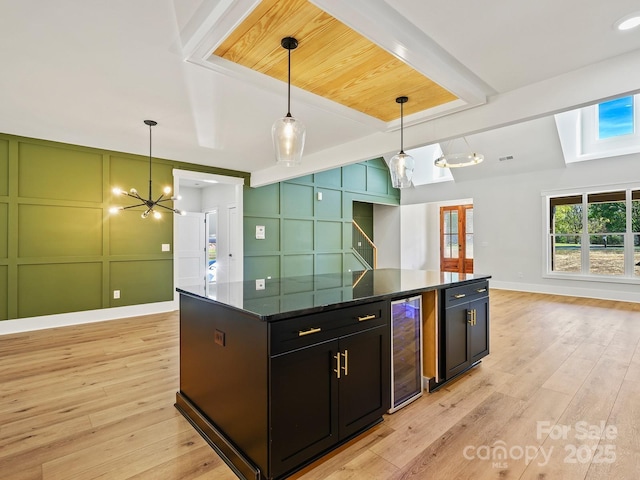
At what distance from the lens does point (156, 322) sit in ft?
16.0

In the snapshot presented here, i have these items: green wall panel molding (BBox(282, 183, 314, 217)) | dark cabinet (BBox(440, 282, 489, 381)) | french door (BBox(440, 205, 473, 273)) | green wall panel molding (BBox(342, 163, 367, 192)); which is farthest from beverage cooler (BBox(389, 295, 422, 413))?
french door (BBox(440, 205, 473, 273))

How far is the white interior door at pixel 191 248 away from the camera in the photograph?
7.45 m

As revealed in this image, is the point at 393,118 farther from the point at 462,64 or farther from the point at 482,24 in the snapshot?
the point at 482,24

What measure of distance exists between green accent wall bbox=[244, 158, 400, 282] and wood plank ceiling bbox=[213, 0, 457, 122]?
388cm

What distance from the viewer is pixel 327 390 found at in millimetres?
1786

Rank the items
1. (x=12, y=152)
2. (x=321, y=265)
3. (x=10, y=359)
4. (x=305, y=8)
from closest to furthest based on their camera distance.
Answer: (x=305, y=8), (x=10, y=359), (x=12, y=152), (x=321, y=265)

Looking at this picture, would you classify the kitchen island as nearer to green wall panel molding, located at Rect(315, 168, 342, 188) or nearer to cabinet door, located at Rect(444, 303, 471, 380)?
cabinet door, located at Rect(444, 303, 471, 380)

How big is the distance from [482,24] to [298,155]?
146 centimetres

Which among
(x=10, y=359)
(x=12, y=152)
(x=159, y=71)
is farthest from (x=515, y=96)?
(x=12, y=152)

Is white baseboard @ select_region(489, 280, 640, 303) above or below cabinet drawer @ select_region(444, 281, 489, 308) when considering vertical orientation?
below

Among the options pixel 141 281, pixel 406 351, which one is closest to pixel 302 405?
pixel 406 351

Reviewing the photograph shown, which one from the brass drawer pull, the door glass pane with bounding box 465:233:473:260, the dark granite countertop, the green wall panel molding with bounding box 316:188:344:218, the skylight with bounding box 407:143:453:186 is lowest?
the brass drawer pull

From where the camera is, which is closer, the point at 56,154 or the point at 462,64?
the point at 462,64

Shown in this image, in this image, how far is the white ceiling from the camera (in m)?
2.00
